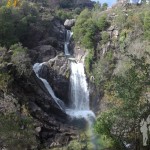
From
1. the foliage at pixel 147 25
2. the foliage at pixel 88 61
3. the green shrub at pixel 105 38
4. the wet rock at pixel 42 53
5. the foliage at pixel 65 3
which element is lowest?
the foliage at pixel 88 61

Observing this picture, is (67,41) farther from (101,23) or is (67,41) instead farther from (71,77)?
(71,77)

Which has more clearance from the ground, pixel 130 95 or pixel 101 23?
pixel 101 23

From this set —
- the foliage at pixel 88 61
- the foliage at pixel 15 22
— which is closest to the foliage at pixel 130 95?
the foliage at pixel 88 61

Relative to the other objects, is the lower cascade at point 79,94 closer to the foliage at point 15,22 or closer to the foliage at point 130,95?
the foliage at point 15,22

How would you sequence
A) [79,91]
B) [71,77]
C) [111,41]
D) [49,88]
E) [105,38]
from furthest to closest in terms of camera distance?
[111,41] → [105,38] → [71,77] → [79,91] → [49,88]

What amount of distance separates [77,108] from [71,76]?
3984 mm

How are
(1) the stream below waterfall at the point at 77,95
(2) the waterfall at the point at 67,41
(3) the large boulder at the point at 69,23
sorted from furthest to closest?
(3) the large boulder at the point at 69,23
(2) the waterfall at the point at 67,41
(1) the stream below waterfall at the point at 77,95

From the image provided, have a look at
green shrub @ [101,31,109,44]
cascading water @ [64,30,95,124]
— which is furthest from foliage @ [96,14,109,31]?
cascading water @ [64,30,95,124]

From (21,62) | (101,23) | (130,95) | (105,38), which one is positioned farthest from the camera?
(101,23)

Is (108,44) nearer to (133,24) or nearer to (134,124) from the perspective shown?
(133,24)

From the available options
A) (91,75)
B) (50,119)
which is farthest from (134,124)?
(91,75)

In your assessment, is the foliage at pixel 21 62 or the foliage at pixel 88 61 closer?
the foliage at pixel 21 62

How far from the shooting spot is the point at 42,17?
4678 centimetres

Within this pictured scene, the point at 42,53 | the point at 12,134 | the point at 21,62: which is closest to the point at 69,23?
the point at 42,53
